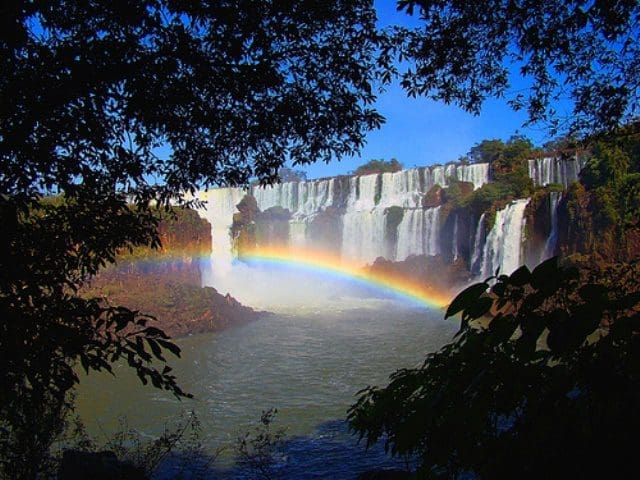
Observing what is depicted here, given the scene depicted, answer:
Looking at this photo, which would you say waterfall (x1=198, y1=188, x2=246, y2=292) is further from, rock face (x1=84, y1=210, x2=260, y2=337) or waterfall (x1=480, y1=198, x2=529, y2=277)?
waterfall (x1=480, y1=198, x2=529, y2=277)

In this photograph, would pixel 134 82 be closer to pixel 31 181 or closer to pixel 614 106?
pixel 31 181

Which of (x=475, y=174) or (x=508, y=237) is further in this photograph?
(x=475, y=174)

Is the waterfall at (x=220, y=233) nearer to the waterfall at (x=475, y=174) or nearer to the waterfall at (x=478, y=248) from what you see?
the waterfall at (x=475, y=174)

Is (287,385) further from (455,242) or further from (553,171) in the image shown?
(553,171)

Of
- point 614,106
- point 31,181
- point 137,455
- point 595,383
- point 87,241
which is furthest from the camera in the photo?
point 137,455

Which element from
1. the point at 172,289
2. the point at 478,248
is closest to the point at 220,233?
the point at 172,289

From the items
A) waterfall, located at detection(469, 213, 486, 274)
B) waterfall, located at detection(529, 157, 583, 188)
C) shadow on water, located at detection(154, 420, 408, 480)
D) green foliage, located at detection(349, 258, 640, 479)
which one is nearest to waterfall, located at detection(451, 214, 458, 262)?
waterfall, located at detection(469, 213, 486, 274)

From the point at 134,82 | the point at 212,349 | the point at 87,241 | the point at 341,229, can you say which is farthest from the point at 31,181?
the point at 341,229
